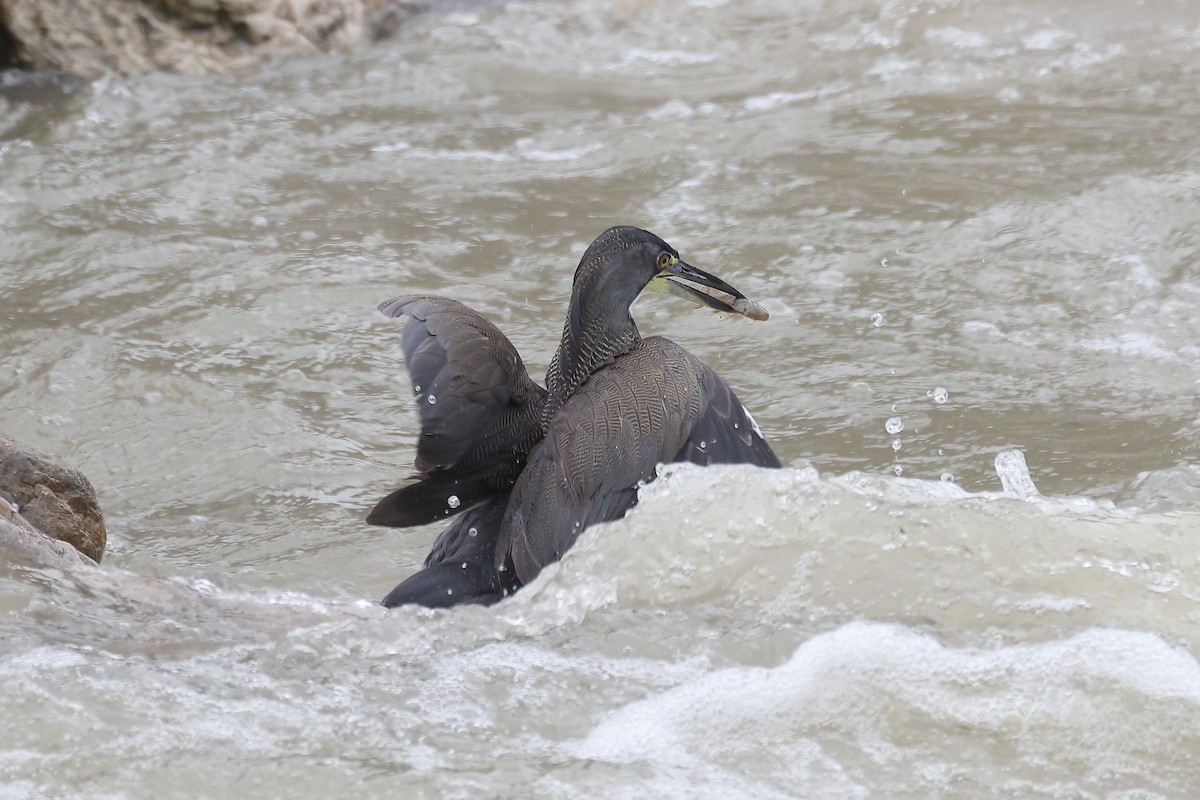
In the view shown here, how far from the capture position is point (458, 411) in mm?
3643

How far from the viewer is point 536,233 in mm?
6445

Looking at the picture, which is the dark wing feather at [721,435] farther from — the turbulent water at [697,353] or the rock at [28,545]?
the rock at [28,545]

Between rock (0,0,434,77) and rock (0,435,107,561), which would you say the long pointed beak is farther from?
rock (0,0,434,77)

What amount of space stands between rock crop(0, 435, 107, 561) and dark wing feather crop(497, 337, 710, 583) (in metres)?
1.10

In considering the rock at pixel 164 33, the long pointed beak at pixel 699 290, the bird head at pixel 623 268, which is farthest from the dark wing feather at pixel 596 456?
the rock at pixel 164 33

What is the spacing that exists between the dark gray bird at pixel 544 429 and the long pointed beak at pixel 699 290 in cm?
15

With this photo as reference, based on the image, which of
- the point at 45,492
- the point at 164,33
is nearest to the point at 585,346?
the point at 45,492

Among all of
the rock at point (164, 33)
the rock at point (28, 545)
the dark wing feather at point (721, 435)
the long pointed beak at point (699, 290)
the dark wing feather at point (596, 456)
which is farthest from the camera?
the rock at point (164, 33)

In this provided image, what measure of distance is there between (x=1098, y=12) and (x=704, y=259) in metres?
3.75

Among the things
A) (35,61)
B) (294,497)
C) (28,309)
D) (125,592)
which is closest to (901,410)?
(294,497)

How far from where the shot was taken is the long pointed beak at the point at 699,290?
4172 mm

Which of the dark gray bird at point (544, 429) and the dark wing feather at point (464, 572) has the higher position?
the dark gray bird at point (544, 429)

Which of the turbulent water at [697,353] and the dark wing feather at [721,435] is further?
the dark wing feather at [721,435]

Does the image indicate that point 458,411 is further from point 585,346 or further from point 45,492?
point 45,492
